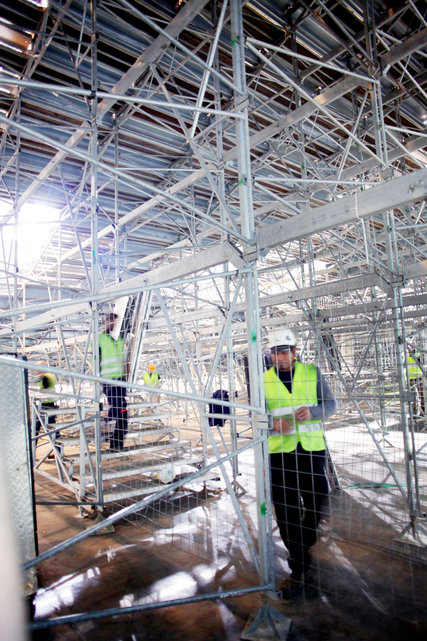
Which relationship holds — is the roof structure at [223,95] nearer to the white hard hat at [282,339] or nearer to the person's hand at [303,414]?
the white hard hat at [282,339]

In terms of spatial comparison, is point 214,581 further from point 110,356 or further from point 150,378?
point 150,378

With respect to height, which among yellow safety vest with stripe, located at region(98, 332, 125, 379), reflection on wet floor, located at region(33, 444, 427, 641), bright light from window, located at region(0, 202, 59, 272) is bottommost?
reflection on wet floor, located at region(33, 444, 427, 641)

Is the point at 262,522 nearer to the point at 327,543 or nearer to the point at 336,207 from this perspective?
the point at 327,543

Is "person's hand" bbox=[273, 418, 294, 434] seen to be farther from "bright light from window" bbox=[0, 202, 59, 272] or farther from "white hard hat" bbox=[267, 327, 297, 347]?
"bright light from window" bbox=[0, 202, 59, 272]

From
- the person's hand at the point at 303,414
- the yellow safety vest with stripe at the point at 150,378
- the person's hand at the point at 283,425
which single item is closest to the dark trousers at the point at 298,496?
the person's hand at the point at 283,425

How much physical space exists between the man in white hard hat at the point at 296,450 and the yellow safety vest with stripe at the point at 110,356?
311cm

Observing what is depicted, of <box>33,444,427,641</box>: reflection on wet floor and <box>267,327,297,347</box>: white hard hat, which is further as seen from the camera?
<box>267,327,297,347</box>: white hard hat

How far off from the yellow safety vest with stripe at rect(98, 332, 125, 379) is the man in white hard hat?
311 centimetres

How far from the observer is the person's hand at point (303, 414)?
148 inches

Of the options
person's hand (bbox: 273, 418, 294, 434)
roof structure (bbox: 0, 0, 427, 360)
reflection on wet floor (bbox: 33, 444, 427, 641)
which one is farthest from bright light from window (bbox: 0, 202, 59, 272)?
person's hand (bbox: 273, 418, 294, 434)

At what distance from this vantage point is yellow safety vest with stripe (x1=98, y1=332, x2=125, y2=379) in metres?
6.21

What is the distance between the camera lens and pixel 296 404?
3879 millimetres

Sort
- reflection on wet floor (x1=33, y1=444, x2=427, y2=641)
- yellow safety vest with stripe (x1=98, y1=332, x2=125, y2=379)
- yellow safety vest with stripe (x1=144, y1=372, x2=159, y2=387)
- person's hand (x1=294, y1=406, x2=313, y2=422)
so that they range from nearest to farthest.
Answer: reflection on wet floor (x1=33, y1=444, x2=427, y2=641) → person's hand (x1=294, y1=406, x2=313, y2=422) → yellow safety vest with stripe (x1=98, y1=332, x2=125, y2=379) → yellow safety vest with stripe (x1=144, y1=372, x2=159, y2=387)

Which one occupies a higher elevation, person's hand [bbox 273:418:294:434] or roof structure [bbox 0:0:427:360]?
roof structure [bbox 0:0:427:360]
